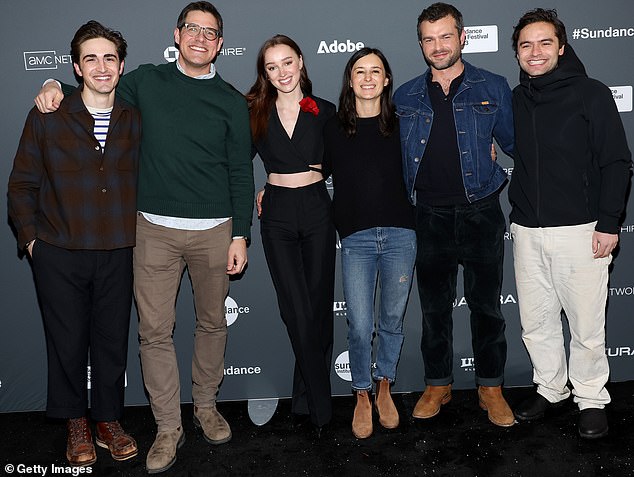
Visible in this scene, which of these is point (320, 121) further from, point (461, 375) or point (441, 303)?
point (461, 375)

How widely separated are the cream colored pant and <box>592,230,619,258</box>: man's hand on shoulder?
39mm

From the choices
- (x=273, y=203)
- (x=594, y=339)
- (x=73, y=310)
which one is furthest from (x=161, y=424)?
(x=594, y=339)

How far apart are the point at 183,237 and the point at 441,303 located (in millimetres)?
1379

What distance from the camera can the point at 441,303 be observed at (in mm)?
3422

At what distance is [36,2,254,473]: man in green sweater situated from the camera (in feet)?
9.93

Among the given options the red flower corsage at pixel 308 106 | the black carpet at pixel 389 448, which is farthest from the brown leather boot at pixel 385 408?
the red flower corsage at pixel 308 106

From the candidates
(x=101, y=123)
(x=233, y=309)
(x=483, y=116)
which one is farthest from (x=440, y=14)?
(x=233, y=309)

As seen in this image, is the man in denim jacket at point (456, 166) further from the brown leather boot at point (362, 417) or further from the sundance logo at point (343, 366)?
the sundance logo at point (343, 366)

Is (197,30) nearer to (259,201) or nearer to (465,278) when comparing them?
(259,201)

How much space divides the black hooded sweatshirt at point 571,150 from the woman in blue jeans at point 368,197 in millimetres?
636

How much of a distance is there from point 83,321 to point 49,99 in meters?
1.03

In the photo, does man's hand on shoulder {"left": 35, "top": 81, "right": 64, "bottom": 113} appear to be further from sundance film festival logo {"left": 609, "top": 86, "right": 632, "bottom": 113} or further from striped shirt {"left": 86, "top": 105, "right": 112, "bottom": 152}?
sundance film festival logo {"left": 609, "top": 86, "right": 632, "bottom": 113}

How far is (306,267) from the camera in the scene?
329 centimetres

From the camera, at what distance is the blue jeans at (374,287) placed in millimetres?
3193
